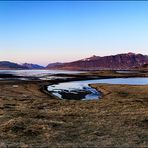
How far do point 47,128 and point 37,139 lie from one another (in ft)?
7.54

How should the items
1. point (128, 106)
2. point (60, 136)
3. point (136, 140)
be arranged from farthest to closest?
point (128, 106) < point (60, 136) < point (136, 140)

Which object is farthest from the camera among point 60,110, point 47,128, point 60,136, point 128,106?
point 128,106

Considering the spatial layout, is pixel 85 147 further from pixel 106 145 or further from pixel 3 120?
pixel 3 120

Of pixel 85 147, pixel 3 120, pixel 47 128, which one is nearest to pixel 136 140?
pixel 85 147

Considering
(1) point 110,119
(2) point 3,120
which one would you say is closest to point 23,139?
(2) point 3,120

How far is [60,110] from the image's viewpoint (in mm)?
26719

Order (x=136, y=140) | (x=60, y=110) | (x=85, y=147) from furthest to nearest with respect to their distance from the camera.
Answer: (x=60, y=110) → (x=136, y=140) → (x=85, y=147)

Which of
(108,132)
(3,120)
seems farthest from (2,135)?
(108,132)

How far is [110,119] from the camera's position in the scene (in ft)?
72.7

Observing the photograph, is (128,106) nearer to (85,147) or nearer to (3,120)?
(3,120)

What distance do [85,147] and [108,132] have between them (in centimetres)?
398

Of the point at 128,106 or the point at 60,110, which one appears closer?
the point at 60,110

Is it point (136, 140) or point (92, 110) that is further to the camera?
point (92, 110)

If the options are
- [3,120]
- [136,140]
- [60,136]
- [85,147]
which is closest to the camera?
[85,147]
